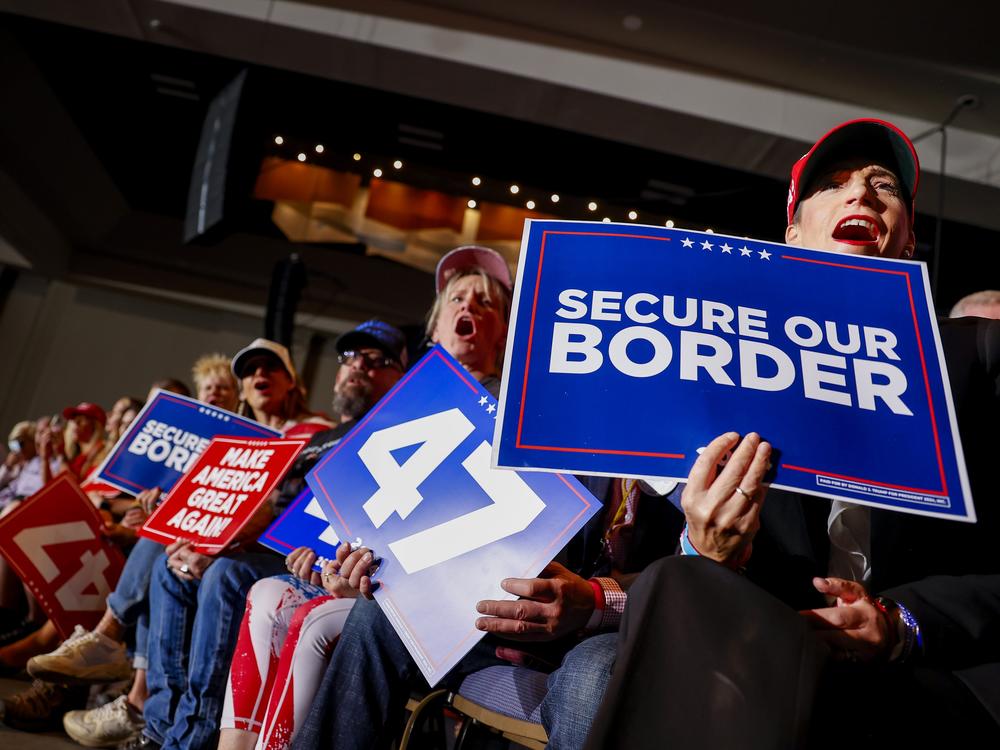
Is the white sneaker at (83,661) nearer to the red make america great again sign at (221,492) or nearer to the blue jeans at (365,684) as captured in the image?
the red make america great again sign at (221,492)

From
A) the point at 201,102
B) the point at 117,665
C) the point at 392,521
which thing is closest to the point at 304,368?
the point at 201,102

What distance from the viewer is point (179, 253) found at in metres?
8.49

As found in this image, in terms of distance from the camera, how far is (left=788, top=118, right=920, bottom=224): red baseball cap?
104 centimetres

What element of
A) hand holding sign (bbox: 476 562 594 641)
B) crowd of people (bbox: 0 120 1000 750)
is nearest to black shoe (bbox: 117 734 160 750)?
crowd of people (bbox: 0 120 1000 750)

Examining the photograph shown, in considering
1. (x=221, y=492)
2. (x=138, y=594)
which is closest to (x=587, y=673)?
(x=221, y=492)

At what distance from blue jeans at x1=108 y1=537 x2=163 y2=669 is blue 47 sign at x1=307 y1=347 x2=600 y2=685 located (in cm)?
122

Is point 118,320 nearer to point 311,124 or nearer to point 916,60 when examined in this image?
point 311,124

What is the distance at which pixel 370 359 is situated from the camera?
230 centimetres

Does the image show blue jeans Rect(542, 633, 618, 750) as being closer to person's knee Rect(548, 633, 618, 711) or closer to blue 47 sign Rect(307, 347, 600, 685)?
person's knee Rect(548, 633, 618, 711)

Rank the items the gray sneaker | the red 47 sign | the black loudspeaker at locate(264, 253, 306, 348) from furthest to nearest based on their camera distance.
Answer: the black loudspeaker at locate(264, 253, 306, 348) < the red 47 sign < the gray sneaker

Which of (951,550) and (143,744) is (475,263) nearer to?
(951,550)

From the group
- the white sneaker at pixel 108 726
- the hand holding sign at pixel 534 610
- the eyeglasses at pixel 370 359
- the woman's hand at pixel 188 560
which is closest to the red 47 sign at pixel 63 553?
the white sneaker at pixel 108 726

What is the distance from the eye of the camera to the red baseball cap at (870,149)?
1.04m

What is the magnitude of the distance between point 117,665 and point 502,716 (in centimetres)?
168
